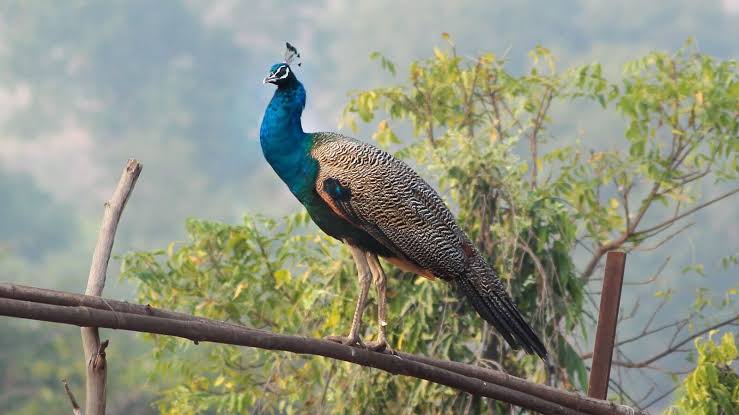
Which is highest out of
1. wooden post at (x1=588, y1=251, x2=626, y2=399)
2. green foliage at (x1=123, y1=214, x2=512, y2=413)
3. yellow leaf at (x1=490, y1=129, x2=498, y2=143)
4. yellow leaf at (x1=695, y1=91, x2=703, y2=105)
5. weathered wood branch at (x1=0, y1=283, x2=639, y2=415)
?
yellow leaf at (x1=695, y1=91, x2=703, y2=105)

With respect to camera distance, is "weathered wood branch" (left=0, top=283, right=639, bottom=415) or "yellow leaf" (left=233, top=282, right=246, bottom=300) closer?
"weathered wood branch" (left=0, top=283, right=639, bottom=415)

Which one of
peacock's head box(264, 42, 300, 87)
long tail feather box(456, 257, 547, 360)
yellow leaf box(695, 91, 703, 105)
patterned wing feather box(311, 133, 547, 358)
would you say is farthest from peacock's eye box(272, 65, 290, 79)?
yellow leaf box(695, 91, 703, 105)

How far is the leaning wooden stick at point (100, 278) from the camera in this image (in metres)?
2.38

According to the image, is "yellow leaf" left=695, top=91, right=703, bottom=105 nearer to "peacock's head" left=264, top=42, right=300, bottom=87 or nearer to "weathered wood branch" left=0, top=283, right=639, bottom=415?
"peacock's head" left=264, top=42, right=300, bottom=87

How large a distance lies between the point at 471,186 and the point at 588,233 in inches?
41.3

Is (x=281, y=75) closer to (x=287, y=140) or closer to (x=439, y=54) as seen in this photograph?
(x=287, y=140)

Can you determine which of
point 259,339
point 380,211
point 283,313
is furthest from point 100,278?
point 283,313

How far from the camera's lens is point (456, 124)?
5.67 metres

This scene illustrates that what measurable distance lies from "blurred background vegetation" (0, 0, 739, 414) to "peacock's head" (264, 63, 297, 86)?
2.31 feet

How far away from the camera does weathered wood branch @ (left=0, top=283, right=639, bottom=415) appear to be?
212 cm

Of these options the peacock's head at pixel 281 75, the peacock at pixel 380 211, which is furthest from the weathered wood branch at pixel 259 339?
the peacock's head at pixel 281 75

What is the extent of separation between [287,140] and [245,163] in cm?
4596

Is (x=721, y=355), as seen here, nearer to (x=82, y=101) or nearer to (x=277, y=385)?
(x=277, y=385)

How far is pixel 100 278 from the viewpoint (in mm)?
2516
